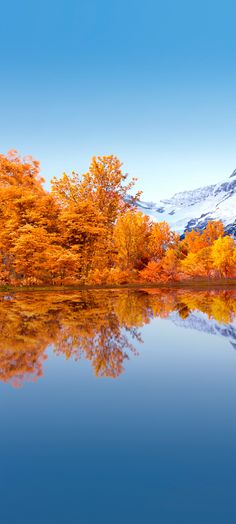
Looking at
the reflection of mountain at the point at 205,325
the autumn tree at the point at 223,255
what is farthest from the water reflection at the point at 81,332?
the autumn tree at the point at 223,255

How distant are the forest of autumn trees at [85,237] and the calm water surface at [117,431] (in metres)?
15.0

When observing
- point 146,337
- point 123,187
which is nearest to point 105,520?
point 146,337

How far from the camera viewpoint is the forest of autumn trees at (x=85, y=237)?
21953 millimetres

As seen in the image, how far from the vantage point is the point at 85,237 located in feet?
77.9

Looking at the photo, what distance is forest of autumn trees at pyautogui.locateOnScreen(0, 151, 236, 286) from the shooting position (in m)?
22.0

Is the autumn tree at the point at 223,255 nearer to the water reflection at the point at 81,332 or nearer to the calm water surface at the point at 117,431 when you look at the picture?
the water reflection at the point at 81,332

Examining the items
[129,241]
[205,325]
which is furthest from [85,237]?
[205,325]

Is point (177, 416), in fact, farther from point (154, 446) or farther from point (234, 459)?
point (234, 459)

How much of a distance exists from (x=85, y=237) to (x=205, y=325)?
49.9ft

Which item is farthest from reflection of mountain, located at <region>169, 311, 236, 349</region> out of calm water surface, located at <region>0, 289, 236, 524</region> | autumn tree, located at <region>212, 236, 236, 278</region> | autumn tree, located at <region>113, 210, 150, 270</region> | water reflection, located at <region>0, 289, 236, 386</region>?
autumn tree, located at <region>212, 236, 236, 278</region>

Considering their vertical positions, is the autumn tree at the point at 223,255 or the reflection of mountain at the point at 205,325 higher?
the autumn tree at the point at 223,255

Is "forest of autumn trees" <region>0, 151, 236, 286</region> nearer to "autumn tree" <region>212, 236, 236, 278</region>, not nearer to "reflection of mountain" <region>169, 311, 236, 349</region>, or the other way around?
"autumn tree" <region>212, 236, 236, 278</region>

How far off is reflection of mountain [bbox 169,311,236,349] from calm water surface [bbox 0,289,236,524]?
2.44ft

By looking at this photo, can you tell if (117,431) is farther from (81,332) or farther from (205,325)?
(205,325)
